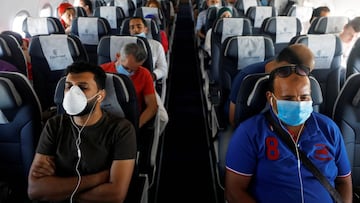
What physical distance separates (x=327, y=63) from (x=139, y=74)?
5.20ft

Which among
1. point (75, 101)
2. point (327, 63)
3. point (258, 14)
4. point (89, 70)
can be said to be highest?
point (89, 70)

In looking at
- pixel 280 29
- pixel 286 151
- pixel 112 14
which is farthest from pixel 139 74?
pixel 112 14

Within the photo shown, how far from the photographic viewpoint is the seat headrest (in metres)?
1.99

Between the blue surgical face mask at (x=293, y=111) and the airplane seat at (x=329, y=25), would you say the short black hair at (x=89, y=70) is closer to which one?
the blue surgical face mask at (x=293, y=111)

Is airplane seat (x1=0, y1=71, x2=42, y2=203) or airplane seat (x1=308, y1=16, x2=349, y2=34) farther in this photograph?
airplane seat (x1=308, y1=16, x2=349, y2=34)

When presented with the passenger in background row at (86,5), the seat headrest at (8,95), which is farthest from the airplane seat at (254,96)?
the passenger in background row at (86,5)

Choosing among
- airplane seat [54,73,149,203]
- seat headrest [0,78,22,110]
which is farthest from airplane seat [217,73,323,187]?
seat headrest [0,78,22,110]

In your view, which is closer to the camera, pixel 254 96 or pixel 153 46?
pixel 254 96

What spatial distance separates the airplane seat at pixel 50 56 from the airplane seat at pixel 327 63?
6.59 feet

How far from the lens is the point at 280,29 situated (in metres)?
4.39

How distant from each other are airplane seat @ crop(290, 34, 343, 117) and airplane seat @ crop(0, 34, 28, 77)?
247 cm

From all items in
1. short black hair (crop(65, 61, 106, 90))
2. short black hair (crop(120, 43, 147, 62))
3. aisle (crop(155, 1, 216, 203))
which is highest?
short black hair (crop(65, 61, 106, 90))

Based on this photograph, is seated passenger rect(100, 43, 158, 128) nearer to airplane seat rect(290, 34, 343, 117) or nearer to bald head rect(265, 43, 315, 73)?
bald head rect(265, 43, 315, 73)

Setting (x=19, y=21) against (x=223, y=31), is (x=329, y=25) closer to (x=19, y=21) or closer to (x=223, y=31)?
(x=223, y=31)
